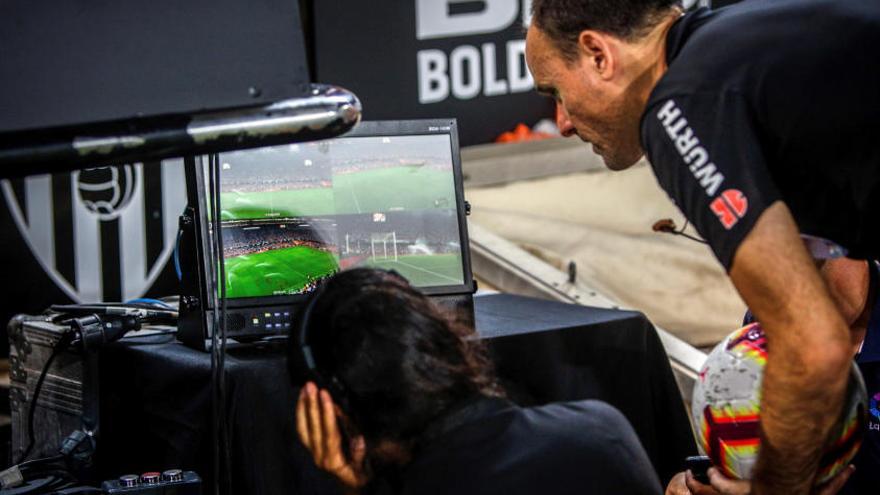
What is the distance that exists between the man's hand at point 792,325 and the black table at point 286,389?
0.87 meters

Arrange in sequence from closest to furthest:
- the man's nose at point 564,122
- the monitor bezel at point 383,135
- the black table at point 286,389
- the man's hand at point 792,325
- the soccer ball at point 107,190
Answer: the man's hand at point 792,325
the man's nose at point 564,122
the black table at point 286,389
the monitor bezel at point 383,135
the soccer ball at point 107,190

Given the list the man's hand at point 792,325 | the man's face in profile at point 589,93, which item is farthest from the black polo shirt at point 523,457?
the man's face in profile at point 589,93

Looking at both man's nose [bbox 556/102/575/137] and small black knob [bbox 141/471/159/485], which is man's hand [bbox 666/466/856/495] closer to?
man's nose [bbox 556/102/575/137]

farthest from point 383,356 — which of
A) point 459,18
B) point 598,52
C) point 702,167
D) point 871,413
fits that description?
point 459,18

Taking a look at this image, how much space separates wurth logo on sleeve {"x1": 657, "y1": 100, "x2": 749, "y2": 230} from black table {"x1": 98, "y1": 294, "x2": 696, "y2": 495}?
88 centimetres

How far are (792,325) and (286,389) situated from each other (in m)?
0.98

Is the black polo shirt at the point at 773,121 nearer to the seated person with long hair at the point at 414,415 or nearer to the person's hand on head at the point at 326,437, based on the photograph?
the seated person with long hair at the point at 414,415

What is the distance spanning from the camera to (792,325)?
1531mm

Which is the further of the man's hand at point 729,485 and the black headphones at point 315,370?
the man's hand at point 729,485

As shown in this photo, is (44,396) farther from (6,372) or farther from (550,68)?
(6,372)

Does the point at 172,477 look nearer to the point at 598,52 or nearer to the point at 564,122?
the point at 564,122

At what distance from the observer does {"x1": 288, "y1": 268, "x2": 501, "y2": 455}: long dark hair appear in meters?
1.55

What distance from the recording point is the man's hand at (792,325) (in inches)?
59.8

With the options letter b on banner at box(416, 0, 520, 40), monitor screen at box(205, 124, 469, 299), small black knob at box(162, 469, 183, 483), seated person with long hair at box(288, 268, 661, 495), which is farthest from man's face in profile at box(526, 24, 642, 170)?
letter b on banner at box(416, 0, 520, 40)
